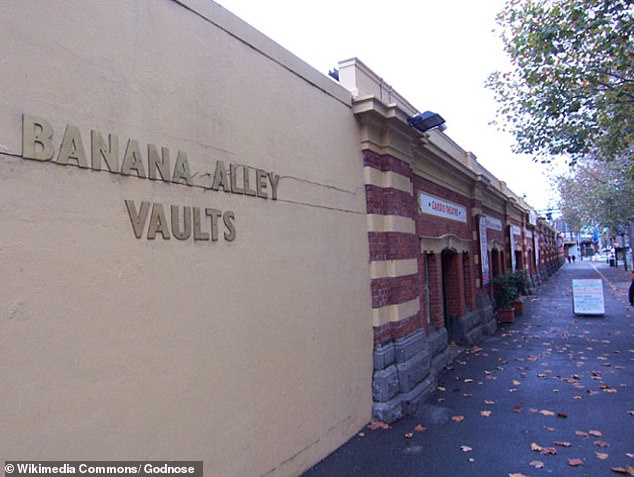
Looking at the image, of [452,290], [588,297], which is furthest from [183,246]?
[588,297]

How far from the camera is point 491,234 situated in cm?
1437

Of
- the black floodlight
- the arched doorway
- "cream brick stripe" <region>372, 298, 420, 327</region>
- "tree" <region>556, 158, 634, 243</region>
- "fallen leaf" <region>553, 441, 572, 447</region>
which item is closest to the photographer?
"fallen leaf" <region>553, 441, 572, 447</region>

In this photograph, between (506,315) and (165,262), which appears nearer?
(165,262)

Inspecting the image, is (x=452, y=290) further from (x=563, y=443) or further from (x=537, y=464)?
(x=537, y=464)

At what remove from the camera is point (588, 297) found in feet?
46.1

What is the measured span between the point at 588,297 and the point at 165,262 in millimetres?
14705

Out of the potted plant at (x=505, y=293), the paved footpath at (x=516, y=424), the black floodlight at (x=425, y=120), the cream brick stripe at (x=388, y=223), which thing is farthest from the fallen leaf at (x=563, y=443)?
the potted plant at (x=505, y=293)

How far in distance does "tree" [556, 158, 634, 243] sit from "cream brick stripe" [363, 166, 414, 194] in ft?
43.4

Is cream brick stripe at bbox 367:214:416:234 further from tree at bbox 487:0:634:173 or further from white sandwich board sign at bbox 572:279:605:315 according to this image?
white sandwich board sign at bbox 572:279:605:315

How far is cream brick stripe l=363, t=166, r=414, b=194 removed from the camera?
19.8ft

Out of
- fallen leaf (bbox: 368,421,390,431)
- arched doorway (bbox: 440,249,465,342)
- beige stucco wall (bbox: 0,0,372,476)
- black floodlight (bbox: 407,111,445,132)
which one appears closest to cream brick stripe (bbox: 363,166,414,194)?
black floodlight (bbox: 407,111,445,132)

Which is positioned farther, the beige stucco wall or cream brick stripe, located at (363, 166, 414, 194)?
cream brick stripe, located at (363, 166, 414, 194)

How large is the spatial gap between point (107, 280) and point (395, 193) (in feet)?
14.9

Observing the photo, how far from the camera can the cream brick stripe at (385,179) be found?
19.8 feet
